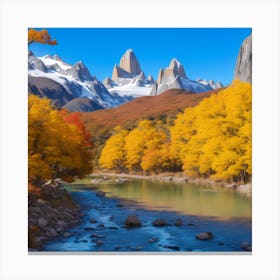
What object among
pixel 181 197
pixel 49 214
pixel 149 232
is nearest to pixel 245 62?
pixel 149 232

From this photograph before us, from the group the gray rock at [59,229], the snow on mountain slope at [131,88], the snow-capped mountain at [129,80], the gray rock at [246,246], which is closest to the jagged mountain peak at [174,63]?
the snow-capped mountain at [129,80]

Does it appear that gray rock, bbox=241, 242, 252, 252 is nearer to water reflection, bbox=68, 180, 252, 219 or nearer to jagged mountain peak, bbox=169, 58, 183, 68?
water reflection, bbox=68, 180, 252, 219

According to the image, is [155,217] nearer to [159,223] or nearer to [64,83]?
[159,223]

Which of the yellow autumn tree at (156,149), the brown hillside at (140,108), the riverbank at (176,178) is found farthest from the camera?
the yellow autumn tree at (156,149)

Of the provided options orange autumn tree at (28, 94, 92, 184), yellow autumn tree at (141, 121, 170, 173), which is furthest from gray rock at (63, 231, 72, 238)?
yellow autumn tree at (141, 121, 170, 173)

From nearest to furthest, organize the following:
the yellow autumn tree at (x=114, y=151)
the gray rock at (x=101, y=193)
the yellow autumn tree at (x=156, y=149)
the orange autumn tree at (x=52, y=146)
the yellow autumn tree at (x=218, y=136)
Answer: the orange autumn tree at (x=52, y=146) < the yellow autumn tree at (x=218, y=136) < the yellow autumn tree at (x=114, y=151) < the yellow autumn tree at (x=156, y=149) < the gray rock at (x=101, y=193)

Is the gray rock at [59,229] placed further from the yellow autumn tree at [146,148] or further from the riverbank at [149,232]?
the yellow autumn tree at [146,148]

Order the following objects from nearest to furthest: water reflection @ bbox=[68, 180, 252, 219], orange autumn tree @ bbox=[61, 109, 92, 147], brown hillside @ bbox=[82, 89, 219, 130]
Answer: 1. orange autumn tree @ bbox=[61, 109, 92, 147]
2. brown hillside @ bbox=[82, 89, 219, 130]
3. water reflection @ bbox=[68, 180, 252, 219]
